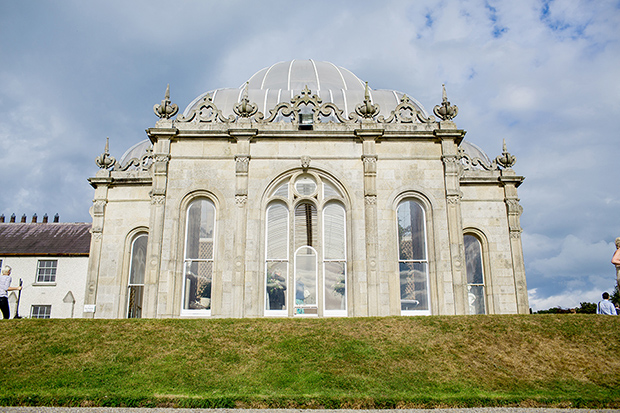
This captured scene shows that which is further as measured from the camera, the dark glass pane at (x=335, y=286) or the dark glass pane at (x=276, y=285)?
the dark glass pane at (x=335, y=286)

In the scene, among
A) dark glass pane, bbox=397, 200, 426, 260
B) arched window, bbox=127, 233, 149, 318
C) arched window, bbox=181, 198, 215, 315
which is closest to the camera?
arched window, bbox=181, 198, 215, 315

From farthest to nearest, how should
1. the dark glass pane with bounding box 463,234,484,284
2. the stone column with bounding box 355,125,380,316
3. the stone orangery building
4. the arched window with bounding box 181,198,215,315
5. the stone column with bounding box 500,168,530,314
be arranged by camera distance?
the dark glass pane with bounding box 463,234,484,284, the stone column with bounding box 500,168,530,314, the arched window with bounding box 181,198,215,315, the stone orangery building, the stone column with bounding box 355,125,380,316

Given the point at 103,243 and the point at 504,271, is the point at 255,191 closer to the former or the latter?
the point at 103,243

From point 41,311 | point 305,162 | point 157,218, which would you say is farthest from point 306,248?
point 41,311

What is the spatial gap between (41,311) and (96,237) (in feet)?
47.4

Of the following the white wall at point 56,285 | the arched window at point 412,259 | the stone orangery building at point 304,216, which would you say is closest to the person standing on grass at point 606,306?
the stone orangery building at point 304,216

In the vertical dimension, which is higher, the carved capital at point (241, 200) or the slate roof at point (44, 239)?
the slate roof at point (44, 239)

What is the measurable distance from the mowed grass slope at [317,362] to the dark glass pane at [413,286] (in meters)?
4.11

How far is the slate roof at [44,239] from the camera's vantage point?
3503cm

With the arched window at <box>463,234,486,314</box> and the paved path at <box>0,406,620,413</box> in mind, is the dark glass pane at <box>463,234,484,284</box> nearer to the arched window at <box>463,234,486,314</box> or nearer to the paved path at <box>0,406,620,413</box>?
the arched window at <box>463,234,486,314</box>

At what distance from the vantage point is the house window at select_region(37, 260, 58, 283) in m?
34.3

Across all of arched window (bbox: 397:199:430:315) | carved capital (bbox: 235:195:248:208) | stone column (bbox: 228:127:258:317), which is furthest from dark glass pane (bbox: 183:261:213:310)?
arched window (bbox: 397:199:430:315)

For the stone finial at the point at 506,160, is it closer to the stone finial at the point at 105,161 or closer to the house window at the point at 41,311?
the stone finial at the point at 105,161

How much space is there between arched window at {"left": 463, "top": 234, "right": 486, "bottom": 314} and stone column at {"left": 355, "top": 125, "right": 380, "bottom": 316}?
615 cm
